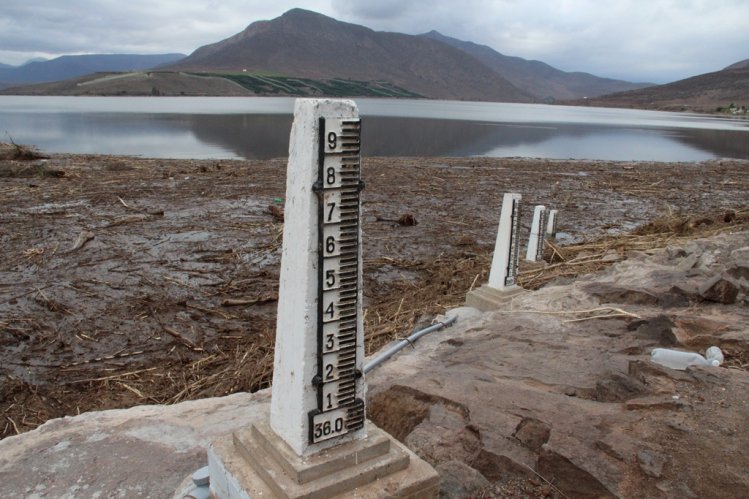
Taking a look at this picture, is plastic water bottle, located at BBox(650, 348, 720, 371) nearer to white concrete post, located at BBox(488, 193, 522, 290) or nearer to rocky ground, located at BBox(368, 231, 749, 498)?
rocky ground, located at BBox(368, 231, 749, 498)

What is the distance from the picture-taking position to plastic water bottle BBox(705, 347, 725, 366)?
4303mm

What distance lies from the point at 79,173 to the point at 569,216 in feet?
50.8

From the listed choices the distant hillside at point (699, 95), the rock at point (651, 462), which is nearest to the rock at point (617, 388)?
the rock at point (651, 462)

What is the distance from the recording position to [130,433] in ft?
12.9

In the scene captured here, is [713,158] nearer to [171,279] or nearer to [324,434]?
[171,279]

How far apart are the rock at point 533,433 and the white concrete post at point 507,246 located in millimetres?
3560

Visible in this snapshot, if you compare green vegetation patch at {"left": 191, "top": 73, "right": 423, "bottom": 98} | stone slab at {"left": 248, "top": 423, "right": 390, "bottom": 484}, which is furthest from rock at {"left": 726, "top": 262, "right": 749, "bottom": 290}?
green vegetation patch at {"left": 191, "top": 73, "right": 423, "bottom": 98}

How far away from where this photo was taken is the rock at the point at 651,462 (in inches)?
113

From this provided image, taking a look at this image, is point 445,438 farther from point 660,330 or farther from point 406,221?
point 406,221

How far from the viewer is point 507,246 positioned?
266 inches

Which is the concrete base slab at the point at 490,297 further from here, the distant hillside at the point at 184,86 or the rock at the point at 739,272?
the distant hillside at the point at 184,86

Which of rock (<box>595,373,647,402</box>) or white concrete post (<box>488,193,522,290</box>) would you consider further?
white concrete post (<box>488,193,522,290</box>)

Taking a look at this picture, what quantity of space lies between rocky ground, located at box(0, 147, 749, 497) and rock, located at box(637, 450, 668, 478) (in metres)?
0.03

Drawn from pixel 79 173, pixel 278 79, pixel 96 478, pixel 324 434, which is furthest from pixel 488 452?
pixel 278 79
